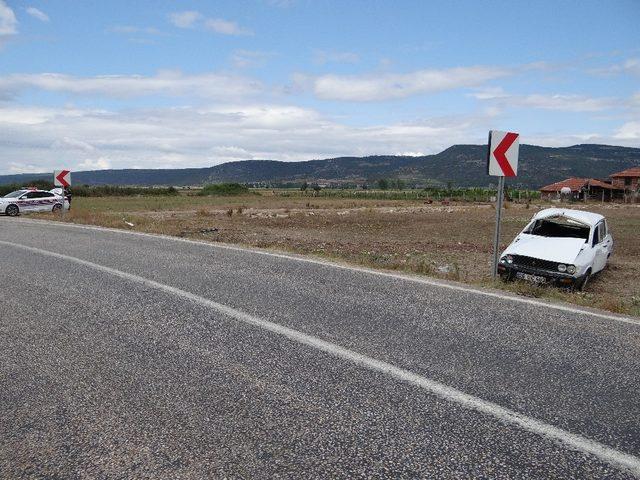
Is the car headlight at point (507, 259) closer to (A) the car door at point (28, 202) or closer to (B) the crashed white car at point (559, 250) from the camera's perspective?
(B) the crashed white car at point (559, 250)

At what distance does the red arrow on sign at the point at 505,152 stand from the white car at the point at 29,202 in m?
28.1

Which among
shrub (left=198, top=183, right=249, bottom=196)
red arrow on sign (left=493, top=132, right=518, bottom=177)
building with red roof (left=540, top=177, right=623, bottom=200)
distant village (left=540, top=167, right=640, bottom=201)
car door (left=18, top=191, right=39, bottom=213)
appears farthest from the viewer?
shrub (left=198, top=183, right=249, bottom=196)

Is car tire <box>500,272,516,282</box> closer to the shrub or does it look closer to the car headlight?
the car headlight

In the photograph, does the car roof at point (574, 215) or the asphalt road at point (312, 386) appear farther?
the car roof at point (574, 215)

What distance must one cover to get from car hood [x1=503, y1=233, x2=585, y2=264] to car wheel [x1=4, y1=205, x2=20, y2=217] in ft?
96.8

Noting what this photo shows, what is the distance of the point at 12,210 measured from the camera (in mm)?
32062

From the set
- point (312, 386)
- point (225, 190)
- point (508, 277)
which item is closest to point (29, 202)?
point (508, 277)

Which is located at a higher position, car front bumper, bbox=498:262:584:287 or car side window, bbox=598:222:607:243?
car side window, bbox=598:222:607:243

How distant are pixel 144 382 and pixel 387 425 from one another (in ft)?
6.07

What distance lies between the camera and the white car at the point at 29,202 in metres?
31.9

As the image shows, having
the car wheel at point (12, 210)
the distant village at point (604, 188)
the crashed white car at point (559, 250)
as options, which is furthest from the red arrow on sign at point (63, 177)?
the distant village at point (604, 188)

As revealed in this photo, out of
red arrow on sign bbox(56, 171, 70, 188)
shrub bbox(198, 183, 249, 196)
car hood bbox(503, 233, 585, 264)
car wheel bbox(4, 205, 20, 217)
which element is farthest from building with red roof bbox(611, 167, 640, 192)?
car hood bbox(503, 233, 585, 264)

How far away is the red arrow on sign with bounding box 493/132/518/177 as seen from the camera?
29.7 feet

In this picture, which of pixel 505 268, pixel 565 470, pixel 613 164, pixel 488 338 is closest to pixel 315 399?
pixel 565 470
